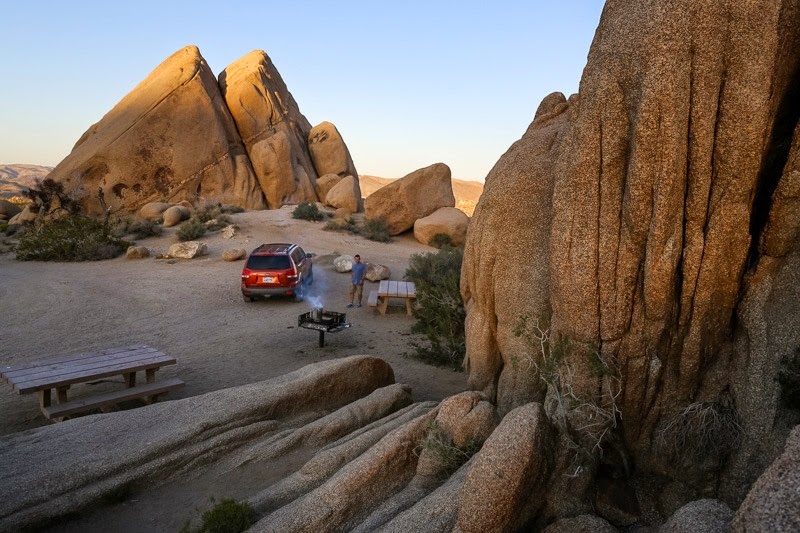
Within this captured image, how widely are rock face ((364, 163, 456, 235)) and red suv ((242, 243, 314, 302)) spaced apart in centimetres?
1209

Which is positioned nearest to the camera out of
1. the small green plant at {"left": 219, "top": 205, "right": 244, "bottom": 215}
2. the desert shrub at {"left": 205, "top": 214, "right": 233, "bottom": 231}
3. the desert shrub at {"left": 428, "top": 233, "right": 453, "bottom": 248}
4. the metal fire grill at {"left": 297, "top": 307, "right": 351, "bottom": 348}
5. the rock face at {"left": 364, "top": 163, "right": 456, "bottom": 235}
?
the metal fire grill at {"left": 297, "top": 307, "right": 351, "bottom": 348}

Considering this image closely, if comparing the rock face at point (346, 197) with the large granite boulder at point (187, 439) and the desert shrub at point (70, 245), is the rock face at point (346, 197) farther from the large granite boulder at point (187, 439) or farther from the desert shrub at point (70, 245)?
the large granite boulder at point (187, 439)

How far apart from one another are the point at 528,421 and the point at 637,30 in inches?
161

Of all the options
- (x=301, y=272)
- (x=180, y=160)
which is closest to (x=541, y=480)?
(x=301, y=272)

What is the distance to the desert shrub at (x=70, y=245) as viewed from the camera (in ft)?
73.3

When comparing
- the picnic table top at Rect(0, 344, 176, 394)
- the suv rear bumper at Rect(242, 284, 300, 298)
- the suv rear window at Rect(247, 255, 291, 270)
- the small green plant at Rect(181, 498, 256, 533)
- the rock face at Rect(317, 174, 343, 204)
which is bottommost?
the small green plant at Rect(181, 498, 256, 533)

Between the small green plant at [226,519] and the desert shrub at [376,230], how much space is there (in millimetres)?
22293

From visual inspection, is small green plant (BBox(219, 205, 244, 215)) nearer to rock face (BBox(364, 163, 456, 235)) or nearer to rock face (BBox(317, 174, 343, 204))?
rock face (BBox(364, 163, 456, 235))

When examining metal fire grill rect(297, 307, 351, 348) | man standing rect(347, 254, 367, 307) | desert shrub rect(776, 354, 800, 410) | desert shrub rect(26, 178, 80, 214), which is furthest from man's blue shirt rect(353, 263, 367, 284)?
desert shrub rect(26, 178, 80, 214)

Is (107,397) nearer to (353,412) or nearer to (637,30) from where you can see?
(353,412)

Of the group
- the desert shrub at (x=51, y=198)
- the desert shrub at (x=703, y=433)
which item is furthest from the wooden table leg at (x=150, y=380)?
the desert shrub at (x=51, y=198)

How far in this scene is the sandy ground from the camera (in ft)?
37.7

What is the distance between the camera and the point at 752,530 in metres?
3.49

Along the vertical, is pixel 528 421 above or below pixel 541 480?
above
